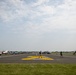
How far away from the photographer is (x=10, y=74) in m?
19.2

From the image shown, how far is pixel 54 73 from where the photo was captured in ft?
64.6

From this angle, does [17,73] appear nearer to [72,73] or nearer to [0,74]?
[0,74]

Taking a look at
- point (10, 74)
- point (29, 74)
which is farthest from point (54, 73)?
point (10, 74)

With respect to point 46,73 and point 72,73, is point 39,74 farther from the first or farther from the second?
point 72,73

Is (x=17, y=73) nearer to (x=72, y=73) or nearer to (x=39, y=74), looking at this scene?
(x=39, y=74)

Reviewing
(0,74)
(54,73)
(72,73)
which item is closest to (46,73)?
(54,73)

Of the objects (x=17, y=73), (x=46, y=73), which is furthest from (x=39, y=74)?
(x=17, y=73)

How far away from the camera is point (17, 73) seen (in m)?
19.5

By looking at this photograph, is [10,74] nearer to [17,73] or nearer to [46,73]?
[17,73]

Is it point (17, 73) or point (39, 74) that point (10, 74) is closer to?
point (17, 73)

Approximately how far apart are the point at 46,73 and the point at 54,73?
2.46 feet

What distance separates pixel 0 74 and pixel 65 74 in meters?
5.94

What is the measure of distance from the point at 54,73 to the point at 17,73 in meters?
3.46

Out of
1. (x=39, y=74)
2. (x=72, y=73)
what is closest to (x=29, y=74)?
(x=39, y=74)
